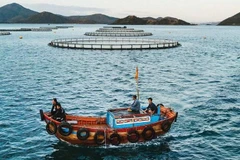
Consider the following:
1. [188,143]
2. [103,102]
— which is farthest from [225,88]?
[188,143]

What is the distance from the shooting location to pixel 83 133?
21.7 meters

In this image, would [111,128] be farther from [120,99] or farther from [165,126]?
[120,99]

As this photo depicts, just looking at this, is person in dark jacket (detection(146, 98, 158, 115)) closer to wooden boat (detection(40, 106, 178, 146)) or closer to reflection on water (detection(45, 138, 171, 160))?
wooden boat (detection(40, 106, 178, 146))

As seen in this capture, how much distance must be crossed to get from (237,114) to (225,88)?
1218 centimetres

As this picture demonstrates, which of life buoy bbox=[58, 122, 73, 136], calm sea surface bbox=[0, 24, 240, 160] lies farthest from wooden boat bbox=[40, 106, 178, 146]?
calm sea surface bbox=[0, 24, 240, 160]

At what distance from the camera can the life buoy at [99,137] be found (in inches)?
857

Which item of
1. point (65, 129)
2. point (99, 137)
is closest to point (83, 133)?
point (99, 137)

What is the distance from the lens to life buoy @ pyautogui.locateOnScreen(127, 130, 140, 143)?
73.1 feet

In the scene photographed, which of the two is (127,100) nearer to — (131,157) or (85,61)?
(131,157)

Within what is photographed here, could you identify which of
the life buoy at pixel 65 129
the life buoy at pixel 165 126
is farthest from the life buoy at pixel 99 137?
the life buoy at pixel 165 126

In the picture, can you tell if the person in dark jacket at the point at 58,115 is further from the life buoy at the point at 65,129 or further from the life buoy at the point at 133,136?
the life buoy at the point at 133,136

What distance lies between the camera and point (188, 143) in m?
24.1

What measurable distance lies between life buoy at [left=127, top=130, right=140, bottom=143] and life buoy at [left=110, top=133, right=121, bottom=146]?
0.77 meters

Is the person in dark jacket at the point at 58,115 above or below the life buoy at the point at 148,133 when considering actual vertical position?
above
